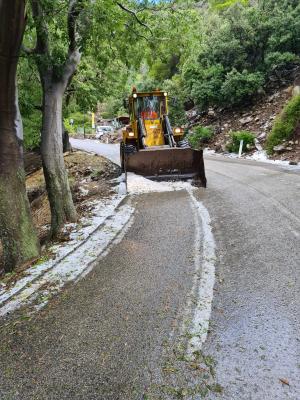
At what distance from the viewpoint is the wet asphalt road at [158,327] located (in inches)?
99.7

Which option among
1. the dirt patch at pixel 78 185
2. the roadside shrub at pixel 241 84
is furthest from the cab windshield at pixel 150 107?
the roadside shrub at pixel 241 84

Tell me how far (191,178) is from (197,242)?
5.39 m

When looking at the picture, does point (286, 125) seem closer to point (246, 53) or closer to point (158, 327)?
point (246, 53)

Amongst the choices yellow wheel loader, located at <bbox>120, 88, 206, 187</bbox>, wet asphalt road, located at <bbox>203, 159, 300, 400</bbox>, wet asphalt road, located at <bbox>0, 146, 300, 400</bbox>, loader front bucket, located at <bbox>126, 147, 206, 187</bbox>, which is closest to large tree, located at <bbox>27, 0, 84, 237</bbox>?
wet asphalt road, located at <bbox>0, 146, 300, 400</bbox>

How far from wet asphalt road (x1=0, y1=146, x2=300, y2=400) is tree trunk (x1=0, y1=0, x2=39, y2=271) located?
1448 millimetres

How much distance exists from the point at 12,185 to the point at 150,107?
8.60 metres

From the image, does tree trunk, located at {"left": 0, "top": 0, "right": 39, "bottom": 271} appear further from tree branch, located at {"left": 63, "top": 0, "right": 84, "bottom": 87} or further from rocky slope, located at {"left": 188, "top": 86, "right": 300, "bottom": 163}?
rocky slope, located at {"left": 188, "top": 86, "right": 300, "bottom": 163}

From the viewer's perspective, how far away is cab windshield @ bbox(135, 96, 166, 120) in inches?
502

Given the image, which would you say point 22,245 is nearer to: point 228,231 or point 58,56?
point 228,231

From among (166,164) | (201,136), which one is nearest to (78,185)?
(166,164)

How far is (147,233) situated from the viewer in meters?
6.12

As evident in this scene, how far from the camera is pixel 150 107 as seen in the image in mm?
12812

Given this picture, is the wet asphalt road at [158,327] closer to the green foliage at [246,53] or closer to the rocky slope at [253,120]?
the rocky slope at [253,120]

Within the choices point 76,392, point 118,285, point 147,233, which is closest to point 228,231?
point 147,233
